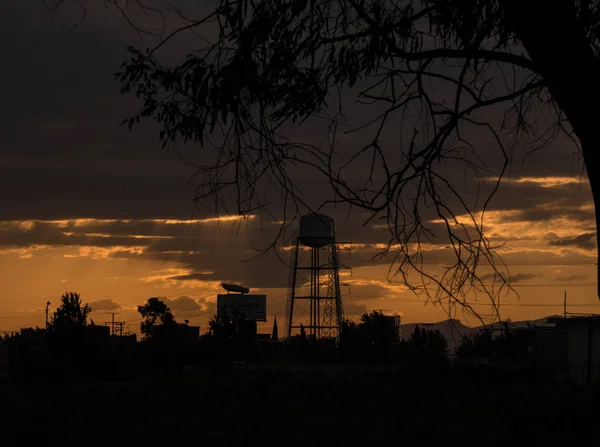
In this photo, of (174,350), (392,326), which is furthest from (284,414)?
(392,326)

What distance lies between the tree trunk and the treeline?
2089 cm

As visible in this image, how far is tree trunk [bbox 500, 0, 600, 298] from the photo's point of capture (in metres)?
6.91

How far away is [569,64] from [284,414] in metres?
5.35

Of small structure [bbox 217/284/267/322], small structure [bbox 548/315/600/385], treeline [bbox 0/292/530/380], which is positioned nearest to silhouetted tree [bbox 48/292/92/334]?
treeline [bbox 0/292/530/380]

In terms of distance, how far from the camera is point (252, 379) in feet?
42.7

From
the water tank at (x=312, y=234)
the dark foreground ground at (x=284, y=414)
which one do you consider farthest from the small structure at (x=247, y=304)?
the dark foreground ground at (x=284, y=414)

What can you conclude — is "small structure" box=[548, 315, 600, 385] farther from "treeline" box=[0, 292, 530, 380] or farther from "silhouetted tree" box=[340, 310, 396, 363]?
"silhouetted tree" box=[340, 310, 396, 363]

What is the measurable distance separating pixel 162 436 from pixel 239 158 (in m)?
3.29

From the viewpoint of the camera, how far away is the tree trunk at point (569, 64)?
6.91 m

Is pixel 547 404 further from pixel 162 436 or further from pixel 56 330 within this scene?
pixel 56 330

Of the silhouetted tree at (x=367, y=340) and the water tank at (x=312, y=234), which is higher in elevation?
the water tank at (x=312, y=234)

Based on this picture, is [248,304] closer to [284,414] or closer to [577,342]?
[577,342]

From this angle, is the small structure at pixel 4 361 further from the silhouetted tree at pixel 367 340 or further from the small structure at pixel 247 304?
the small structure at pixel 247 304

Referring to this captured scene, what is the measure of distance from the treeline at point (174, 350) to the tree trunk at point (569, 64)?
2089 centimetres
